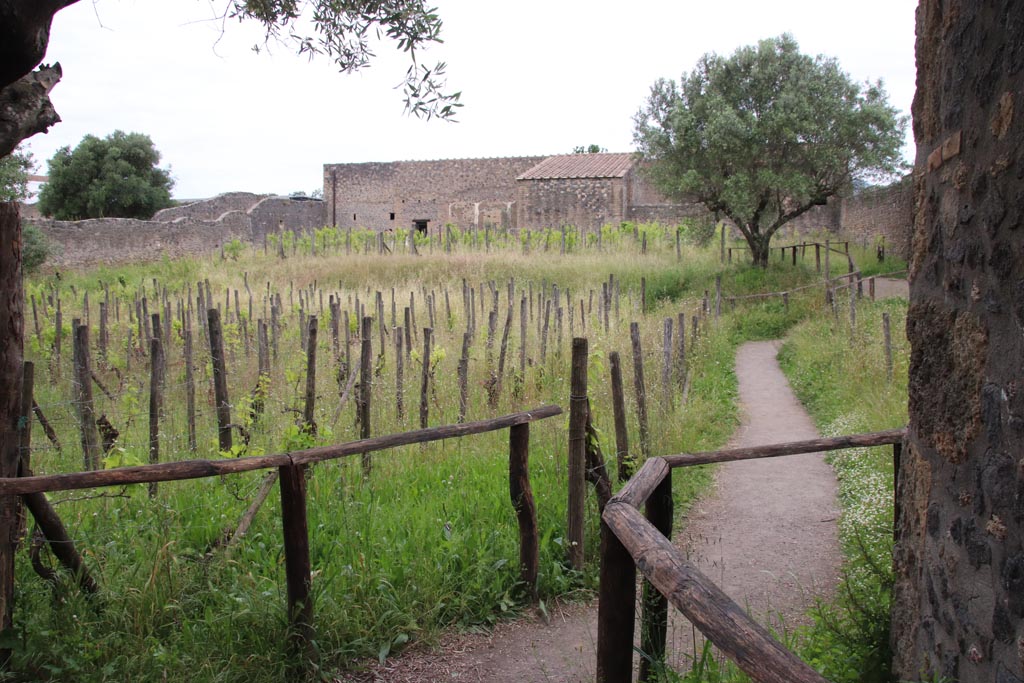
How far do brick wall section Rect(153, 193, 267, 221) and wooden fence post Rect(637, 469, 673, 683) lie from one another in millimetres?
27385

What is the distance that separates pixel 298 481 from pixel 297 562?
347 millimetres

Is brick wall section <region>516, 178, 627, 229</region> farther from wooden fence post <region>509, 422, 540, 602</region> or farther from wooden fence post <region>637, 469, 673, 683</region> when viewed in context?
wooden fence post <region>637, 469, 673, 683</region>

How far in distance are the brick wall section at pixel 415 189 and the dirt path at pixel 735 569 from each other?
86.9ft

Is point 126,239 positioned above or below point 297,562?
above

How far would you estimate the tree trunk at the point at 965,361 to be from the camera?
6.17ft

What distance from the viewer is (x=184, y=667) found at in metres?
3.07

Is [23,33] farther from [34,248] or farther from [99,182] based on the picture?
[99,182]

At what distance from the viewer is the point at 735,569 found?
189 inches

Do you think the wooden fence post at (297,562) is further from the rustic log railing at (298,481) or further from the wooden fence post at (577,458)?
the wooden fence post at (577,458)

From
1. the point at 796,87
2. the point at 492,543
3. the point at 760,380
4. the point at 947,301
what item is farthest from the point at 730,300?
the point at 947,301

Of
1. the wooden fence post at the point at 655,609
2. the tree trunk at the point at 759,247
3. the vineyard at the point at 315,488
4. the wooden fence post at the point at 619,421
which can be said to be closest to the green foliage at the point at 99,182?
the vineyard at the point at 315,488

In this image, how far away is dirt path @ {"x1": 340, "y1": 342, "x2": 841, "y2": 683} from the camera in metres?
3.59

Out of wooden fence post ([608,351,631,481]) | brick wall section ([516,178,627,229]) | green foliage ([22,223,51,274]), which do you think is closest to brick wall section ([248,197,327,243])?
brick wall section ([516,178,627,229])

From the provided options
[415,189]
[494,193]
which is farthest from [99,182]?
[494,193]
